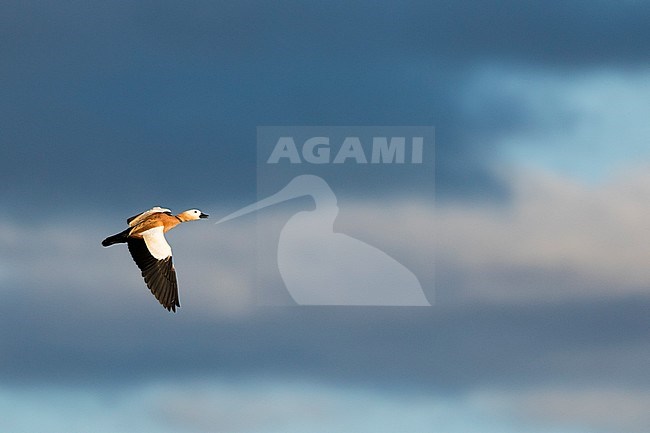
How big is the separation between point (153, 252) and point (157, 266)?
563 millimetres

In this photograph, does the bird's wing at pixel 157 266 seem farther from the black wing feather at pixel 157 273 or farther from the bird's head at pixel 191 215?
the bird's head at pixel 191 215

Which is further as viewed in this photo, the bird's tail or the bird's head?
the bird's head

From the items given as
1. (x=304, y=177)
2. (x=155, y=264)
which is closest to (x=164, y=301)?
(x=155, y=264)

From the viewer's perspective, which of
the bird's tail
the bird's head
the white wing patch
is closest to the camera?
the bird's tail

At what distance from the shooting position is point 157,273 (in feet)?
204

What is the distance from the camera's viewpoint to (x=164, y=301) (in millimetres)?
61500

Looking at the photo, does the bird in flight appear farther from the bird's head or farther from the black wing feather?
the bird's head

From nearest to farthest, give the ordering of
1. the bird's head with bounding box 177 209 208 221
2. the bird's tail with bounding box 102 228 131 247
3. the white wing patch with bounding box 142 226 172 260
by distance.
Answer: the bird's tail with bounding box 102 228 131 247 < the white wing patch with bounding box 142 226 172 260 < the bird's head with bounding box 177 209 208 221

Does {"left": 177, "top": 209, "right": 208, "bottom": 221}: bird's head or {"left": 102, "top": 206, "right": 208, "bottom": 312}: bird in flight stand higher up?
{"left": 177, "top": 209, "right": 208, "bottom": 221}: bird's head

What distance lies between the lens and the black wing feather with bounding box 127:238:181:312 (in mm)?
61750

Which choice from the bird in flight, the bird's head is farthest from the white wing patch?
the bird's head

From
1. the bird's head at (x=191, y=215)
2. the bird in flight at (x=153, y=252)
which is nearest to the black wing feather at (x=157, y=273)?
the bird in flight at (x=153, y=252)

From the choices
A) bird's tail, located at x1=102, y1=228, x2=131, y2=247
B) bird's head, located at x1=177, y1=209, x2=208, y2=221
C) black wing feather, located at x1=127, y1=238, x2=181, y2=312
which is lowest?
black wing feather, located at x1=127, y1=238, x2=181, y2=312

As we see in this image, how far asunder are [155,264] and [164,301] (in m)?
1.57
